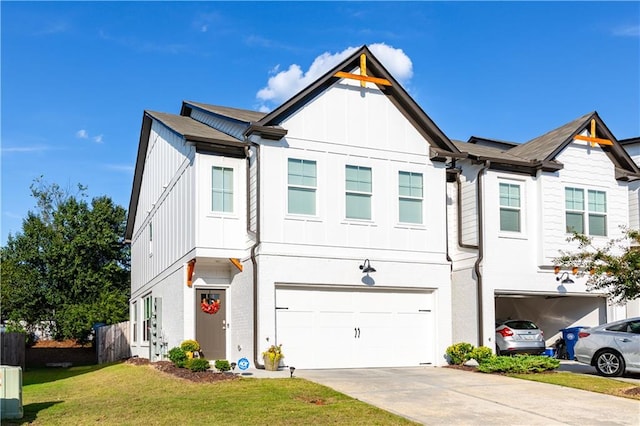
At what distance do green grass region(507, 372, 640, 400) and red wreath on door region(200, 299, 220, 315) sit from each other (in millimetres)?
8474

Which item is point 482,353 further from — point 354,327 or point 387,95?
point 387,95

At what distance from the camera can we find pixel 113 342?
34.8 m

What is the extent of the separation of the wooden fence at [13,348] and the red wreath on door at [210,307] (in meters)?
15.5

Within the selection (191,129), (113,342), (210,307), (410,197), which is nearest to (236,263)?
(210,307)

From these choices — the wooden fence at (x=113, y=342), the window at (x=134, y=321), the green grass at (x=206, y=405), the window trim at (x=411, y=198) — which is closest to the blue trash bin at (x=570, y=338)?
the window trim at (x=411, y=198)

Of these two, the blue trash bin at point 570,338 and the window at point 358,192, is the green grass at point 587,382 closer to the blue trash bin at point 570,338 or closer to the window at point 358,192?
the blue trash bin at point 570,338

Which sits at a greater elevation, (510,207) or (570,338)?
(510,207)

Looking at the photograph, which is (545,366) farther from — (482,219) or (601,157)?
(601,157)

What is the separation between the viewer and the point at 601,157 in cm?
2403

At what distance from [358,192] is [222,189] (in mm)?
3906

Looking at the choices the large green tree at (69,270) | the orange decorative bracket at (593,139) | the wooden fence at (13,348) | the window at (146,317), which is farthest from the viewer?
the large green tree at (69,270)

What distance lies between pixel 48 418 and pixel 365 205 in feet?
35.6

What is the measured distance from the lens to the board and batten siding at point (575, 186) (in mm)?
22500

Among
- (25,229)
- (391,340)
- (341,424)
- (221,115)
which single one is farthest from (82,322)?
(341,424)
